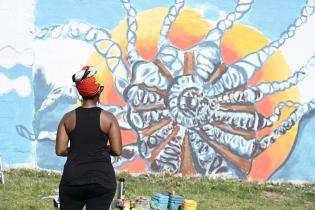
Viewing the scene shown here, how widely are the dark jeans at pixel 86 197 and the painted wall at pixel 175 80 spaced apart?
620 centimetres

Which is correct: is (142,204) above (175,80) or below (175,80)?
below

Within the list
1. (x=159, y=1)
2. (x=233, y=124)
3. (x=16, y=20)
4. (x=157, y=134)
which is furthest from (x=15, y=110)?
(x=233, y=124)

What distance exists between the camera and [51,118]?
10.4 m

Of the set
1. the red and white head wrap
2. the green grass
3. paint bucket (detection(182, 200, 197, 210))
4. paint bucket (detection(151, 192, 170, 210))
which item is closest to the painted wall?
the green grass

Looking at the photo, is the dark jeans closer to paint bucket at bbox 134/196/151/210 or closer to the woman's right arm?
the woman's right arm

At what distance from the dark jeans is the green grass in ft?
10.5

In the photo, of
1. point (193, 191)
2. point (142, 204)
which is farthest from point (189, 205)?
point (193, 191)

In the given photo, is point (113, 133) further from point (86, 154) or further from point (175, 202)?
point (175, 202)

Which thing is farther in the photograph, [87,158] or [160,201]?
[160,201]

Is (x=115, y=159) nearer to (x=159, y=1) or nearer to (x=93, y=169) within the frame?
(x=159, y=1)

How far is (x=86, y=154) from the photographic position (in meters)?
4.15

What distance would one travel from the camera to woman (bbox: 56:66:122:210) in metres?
4.14

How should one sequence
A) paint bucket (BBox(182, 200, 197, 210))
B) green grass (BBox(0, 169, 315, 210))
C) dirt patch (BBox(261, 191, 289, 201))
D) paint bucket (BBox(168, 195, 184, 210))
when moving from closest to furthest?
paint bucket (BBox(182, 200, 197, 210))
paint bucket (BBox(168, 195, 184, 210))
green grass (BBox(0, 169, 315, 210))
dirt patch (BBox(261, 191, 289, 201))

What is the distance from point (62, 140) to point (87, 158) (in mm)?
242
